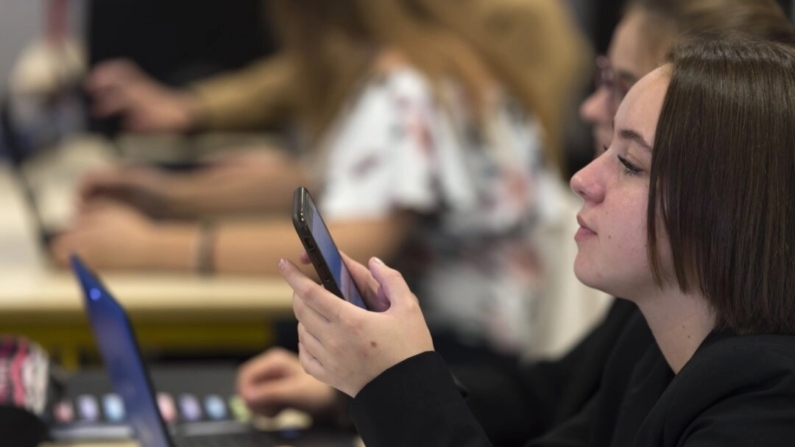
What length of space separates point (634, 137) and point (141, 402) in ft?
1.58

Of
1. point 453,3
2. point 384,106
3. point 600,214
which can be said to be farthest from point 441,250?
point 600,214

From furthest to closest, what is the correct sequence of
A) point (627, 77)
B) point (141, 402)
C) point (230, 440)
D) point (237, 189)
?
point (237, 189) < point (230, 440) < point (627, 77) < point (141, 402)

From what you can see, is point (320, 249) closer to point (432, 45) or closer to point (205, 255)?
point (432, 45)

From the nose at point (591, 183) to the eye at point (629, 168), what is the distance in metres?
0.02

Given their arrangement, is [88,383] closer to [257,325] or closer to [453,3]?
[257,325]

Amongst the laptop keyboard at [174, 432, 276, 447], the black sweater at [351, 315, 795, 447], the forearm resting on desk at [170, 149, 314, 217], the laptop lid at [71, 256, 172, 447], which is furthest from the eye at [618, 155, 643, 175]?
the forearm resting on desk at [170, 149, 314, 217]

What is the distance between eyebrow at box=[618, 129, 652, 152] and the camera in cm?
78

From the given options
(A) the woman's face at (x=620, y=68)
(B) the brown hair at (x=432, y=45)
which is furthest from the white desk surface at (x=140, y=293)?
(A) the woman's face at (x=620, y=68)

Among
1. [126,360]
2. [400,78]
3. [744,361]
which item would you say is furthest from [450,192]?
[744,361]

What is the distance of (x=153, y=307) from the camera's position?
1.93 metres

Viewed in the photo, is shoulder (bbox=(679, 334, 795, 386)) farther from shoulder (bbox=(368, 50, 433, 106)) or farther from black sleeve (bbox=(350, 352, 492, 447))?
shoulder (bbox=(368, 50, 433, 106))

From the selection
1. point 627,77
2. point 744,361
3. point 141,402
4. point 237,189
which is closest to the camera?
point 744,361

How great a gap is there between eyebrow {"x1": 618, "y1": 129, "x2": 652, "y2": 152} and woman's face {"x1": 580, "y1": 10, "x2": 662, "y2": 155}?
262mm

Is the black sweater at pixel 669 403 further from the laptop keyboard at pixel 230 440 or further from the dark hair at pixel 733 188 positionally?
the laptop keyboard at pixel 230 440
